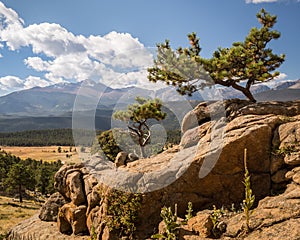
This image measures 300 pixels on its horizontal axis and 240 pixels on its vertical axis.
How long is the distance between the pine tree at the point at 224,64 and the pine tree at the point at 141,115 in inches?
313

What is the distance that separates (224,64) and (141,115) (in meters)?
13.2

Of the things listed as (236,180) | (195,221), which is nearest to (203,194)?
(236,180)

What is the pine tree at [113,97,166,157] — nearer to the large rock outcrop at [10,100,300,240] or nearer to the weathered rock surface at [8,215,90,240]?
the weathered rock surface at [8,215,90,240]

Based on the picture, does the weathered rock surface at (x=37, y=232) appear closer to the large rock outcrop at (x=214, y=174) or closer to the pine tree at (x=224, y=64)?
the large rock outcrop at (x=214, y=174)

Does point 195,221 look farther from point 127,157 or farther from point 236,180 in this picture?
point 127,157

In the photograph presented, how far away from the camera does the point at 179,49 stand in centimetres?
1864

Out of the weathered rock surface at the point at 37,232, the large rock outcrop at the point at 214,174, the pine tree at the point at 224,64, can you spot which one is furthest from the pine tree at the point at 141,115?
the large rock outcrop at the point at 214,174

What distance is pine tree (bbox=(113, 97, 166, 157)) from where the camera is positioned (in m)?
26.8

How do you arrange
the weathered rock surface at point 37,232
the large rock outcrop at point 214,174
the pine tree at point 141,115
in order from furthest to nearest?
the pine tree at point 141,115, the weathered rock surface at point 37,232, the large rock outcrop at point 214,174

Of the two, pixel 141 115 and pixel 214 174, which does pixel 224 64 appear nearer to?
pixel 214 174

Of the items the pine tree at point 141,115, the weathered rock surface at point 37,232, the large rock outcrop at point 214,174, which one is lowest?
the weathered rock surface at point 37,232

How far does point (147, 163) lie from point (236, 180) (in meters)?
4.80

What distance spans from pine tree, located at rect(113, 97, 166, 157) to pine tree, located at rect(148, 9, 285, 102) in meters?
7.95

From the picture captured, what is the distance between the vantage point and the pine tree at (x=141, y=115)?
88.1 ft
